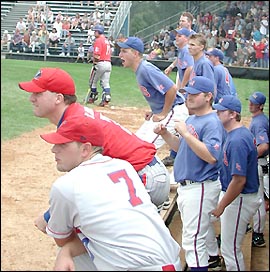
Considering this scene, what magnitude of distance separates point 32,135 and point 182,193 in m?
4.06

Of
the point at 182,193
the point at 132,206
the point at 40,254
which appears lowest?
the point at 40,254

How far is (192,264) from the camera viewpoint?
3010mm

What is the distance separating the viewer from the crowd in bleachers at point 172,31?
8633 mm

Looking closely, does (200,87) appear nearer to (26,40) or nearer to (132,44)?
(132,44)

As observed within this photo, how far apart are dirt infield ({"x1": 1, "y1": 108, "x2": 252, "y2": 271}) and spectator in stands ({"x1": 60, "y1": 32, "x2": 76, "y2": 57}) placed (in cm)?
183

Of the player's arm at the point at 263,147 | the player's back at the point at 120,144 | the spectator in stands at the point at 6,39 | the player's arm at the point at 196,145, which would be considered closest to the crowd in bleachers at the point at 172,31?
the spectator in stands at the point at 6,39

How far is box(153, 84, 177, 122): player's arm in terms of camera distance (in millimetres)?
3891

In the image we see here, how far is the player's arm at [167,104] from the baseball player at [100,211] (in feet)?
6.84

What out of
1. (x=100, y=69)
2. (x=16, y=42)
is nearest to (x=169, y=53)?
(x=16, y=42)

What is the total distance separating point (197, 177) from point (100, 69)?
211 inches

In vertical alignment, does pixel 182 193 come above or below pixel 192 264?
above

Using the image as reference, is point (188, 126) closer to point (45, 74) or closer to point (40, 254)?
point (45, 74)

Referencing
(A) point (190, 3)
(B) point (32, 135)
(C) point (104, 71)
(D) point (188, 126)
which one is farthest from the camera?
(A) point (190, 3)

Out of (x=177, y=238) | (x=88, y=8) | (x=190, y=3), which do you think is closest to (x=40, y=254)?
(x=177, y=238)
